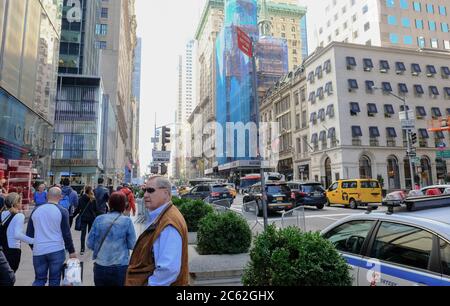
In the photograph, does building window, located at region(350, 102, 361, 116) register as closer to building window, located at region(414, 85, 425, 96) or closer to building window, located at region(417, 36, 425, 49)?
building window, located at region(414, 85, 425, 96)

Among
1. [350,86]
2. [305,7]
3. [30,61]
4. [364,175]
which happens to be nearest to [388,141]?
[364,175]

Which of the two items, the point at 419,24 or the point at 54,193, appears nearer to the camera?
the point at 54,193

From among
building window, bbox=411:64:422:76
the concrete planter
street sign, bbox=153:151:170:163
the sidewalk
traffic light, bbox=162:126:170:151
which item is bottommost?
the sidewalk

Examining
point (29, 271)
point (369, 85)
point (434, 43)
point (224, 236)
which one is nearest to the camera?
point (29, 271)

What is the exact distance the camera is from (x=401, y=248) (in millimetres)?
3311

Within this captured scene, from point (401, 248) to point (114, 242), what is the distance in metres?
3.50

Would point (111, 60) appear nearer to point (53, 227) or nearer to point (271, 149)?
point (271, 149)

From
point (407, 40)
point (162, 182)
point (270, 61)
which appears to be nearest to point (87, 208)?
point (162, 182)

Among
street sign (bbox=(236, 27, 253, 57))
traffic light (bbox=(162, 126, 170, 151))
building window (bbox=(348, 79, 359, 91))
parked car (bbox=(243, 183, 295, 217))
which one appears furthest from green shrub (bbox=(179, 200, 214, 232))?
building window (bbox=(348, 79, 359, 91))

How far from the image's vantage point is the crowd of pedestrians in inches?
98.1

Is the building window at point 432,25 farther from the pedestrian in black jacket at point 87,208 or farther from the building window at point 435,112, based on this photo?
the pedestrian in black jacket at point 87,208

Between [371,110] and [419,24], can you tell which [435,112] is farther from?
[419,24]

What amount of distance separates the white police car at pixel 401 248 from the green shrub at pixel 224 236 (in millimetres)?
3416

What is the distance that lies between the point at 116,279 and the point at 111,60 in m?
72.0
